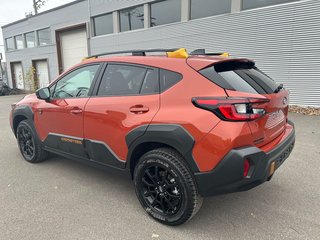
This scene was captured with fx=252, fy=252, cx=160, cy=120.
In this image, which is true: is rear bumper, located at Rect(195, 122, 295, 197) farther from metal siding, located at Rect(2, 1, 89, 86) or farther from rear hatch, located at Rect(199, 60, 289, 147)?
metal siding, located at Rect(2, 1, 89, 86)

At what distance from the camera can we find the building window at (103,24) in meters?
15.6

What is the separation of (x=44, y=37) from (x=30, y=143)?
65.6 ft

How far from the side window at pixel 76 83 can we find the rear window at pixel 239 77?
1.60 meters

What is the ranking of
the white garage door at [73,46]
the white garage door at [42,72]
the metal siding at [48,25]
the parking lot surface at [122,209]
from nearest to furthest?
the parking lot surface at [122,209] → the metal siding at [48,25] → the white garage door at [73,46] → the white garage door at [42,72]

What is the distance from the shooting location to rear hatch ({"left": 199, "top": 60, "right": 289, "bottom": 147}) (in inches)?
88.7

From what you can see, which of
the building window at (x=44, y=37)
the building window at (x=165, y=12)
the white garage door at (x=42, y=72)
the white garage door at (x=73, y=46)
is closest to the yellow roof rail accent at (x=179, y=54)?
Answer: the building window at (x=165, y=12)

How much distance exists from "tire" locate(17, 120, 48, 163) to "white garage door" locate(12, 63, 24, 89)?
23.8m

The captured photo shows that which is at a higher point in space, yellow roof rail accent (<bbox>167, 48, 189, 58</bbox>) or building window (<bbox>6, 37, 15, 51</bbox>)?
building window (<bbox>6, 37, 15, 51</bbox>)

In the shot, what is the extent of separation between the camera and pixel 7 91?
21.5m

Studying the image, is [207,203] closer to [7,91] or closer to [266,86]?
[266,86]

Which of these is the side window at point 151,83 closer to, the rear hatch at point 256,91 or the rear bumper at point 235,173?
the rear hatch at point 256,91

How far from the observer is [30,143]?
4320 millimetres

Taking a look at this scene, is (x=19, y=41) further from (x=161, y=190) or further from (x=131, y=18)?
(x=161, y=190)

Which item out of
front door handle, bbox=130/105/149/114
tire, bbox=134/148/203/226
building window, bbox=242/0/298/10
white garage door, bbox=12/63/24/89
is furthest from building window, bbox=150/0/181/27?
white garage door, bbox=12/63/24/89
